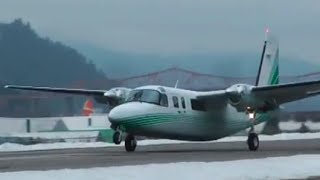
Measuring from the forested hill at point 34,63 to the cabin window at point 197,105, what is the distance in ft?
195

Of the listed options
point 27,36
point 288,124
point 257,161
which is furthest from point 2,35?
point 257,161

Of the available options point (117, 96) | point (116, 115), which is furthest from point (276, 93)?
point (116, 115)

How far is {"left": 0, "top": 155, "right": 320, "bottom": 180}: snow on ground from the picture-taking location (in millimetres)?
18438

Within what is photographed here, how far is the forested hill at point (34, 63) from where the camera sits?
336 ft

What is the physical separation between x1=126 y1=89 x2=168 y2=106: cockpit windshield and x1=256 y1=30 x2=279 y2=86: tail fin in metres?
11.2

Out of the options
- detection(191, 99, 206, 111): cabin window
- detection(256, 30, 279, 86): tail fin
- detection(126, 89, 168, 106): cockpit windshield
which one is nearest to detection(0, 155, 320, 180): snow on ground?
detection(126, 89, 168, 106): cockpit windshield

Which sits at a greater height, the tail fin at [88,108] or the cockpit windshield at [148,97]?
the cockpit windshield at [148,97]

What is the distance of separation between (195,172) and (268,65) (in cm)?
2428

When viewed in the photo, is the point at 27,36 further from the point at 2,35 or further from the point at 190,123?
the point at 190,123

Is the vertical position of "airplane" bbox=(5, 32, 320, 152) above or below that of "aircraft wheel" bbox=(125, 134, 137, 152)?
above

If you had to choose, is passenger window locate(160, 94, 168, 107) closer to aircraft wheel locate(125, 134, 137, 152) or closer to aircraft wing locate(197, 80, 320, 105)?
aircraft wheel locate(125, 134, 137, 152)

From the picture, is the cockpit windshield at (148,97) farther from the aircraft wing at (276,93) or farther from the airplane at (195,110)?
the aircraft wing at (276,93)

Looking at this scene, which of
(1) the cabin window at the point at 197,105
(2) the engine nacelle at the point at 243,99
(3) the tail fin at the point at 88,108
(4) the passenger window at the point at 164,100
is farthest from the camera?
(3) the tail fin at the point at 88,108

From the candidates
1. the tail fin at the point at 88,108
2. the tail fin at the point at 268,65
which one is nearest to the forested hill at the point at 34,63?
the tail fin at the point at 88,108
